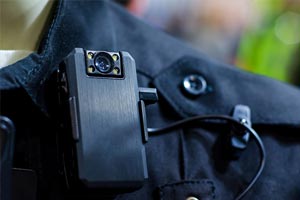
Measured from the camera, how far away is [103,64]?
545mm

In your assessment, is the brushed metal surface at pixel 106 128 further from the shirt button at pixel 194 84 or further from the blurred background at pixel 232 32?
the blurred background at pixel 232 32

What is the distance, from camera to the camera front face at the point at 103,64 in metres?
0.54

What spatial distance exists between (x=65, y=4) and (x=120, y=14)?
5.1 inches

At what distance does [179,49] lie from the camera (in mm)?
721

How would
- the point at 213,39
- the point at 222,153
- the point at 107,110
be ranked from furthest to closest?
the point at 213,39 → the point at 222,153 → the point at 107,110

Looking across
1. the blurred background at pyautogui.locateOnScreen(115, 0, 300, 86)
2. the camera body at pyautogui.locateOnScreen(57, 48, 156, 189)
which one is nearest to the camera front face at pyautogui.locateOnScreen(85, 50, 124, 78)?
the camera body at pyautogui.locateOnScreen(57, 48, 156, 189)

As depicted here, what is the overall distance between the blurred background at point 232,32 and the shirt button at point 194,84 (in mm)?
646

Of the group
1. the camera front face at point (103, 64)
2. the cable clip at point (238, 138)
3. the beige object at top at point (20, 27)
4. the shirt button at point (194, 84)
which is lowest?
the cable clip at point (238, 138)

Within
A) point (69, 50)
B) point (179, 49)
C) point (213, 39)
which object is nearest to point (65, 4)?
point (69, 50)

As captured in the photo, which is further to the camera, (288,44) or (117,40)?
(288,44)

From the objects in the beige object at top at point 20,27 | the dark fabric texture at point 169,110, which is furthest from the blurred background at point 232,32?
the beige object at top at point 20,27

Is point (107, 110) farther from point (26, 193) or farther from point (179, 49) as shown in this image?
point (179, 49)

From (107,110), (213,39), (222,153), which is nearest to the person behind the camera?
(107,110)

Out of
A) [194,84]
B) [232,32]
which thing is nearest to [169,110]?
[194,84]
